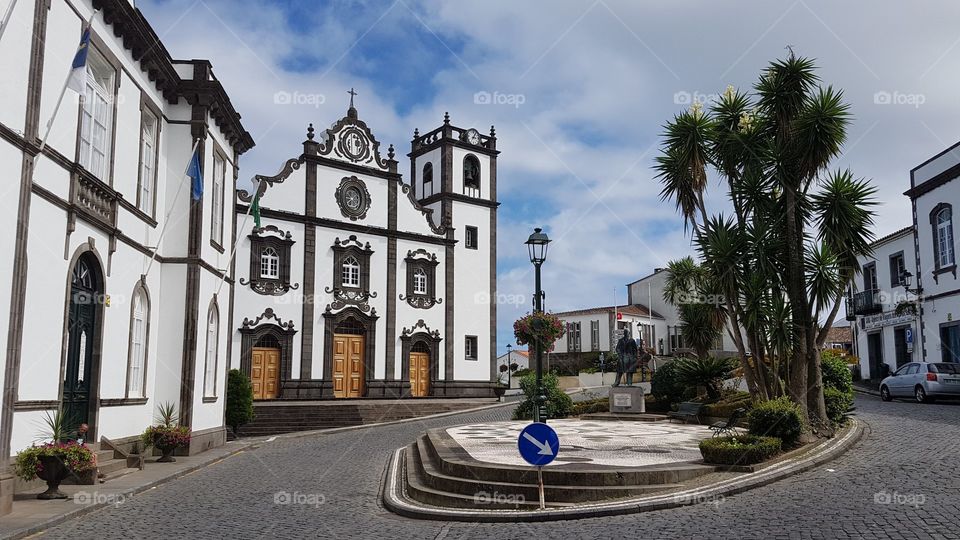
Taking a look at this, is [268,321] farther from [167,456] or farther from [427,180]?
[167,456]

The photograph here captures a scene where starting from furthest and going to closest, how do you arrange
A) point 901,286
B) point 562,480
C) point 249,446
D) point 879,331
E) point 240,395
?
point 879,331 → point 901,286 → point 240,395 → point 249,446 → point 562,480

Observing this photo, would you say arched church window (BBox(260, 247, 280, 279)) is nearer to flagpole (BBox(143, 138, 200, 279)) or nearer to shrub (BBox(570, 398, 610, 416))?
flagpole (BBox(143, 138, 200, 279))

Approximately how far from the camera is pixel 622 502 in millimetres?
9086

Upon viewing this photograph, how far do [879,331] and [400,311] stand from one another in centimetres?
2025

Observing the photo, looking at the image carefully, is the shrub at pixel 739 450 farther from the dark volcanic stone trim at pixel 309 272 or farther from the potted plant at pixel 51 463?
the dark volcanic stone trim at pixel 309 272

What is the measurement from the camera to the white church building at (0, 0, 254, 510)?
32.6ft

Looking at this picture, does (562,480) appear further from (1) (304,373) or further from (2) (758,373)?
(1) (304,373)

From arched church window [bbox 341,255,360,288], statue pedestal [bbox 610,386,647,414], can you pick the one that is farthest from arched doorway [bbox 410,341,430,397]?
statue pedestal [bbox 610,386,647,414]

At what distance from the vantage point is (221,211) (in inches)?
773

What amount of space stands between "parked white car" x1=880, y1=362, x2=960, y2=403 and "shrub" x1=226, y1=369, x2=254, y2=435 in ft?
62.2

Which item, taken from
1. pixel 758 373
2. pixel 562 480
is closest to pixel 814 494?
pixel 562 480

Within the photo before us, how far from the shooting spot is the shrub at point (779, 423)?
11.8 metres

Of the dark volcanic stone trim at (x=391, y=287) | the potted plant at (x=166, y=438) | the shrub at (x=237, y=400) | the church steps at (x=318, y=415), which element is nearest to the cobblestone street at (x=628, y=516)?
the potted plant at (x=166, y=438)

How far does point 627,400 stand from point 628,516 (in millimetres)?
13466
